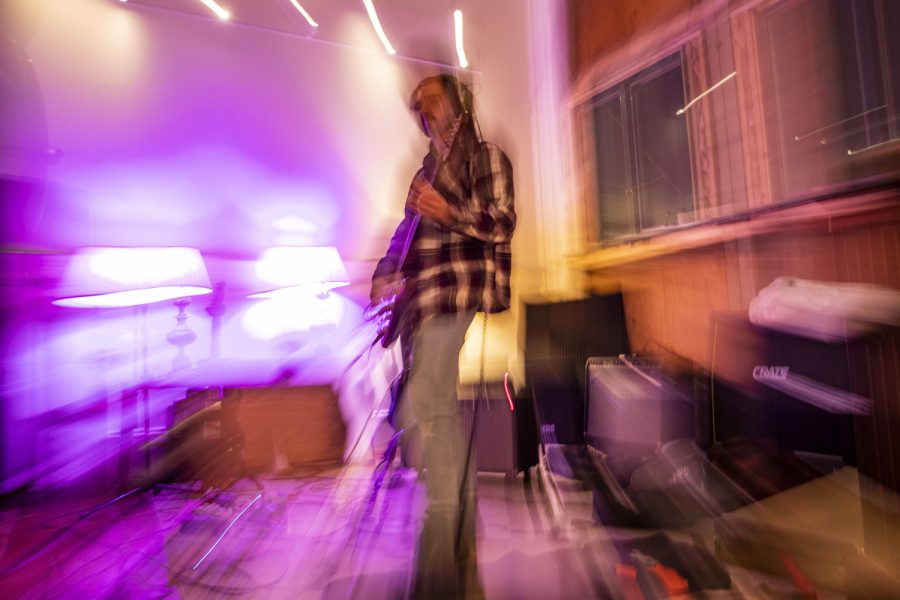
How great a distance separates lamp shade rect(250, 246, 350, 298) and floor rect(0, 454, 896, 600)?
3.88ft

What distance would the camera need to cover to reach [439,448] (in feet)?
3.67

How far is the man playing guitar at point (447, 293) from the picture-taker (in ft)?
3.61

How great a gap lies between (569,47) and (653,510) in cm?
274

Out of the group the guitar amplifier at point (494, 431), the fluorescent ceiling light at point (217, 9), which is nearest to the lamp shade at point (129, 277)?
the guitar amplifier at point (494, 431)

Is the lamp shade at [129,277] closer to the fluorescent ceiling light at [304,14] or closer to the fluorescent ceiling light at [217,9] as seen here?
→ the fluorescent ceiling light at [217,9]

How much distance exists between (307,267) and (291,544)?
1.62 metres

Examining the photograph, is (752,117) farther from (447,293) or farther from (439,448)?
(439,448)

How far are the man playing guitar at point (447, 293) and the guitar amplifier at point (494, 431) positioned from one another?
0.76 metres

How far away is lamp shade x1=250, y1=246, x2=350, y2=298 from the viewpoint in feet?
8.89

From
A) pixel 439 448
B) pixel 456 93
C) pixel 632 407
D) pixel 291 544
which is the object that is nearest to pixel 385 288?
pixel 439 448

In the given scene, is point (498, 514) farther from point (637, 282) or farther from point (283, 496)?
point (637, 282)

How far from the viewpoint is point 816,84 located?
1513 mm

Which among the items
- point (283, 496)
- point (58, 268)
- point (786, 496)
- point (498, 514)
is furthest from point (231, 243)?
point (786, 496)

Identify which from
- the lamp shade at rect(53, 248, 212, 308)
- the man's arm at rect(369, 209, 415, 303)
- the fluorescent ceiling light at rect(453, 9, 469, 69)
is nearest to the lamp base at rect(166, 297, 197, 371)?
the lamp shade at rect(53, 248, 212, 308)
